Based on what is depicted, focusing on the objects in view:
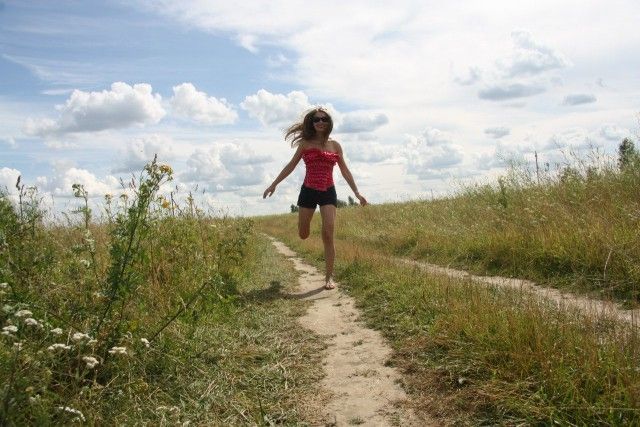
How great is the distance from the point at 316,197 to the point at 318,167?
1.37ft

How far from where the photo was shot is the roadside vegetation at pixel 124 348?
2.42 meters

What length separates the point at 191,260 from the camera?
17.9ft

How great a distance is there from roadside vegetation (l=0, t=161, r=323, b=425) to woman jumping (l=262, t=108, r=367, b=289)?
2.55 metres

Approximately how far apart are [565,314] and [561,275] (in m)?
3.30

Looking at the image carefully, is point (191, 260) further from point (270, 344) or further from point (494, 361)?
point (494, 361)

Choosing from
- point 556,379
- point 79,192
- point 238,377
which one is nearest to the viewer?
point 556,379

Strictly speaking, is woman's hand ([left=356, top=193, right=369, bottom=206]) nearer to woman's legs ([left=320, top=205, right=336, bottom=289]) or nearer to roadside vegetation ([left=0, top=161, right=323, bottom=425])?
woman's legs ([left=320, top=205, right=336, bottom=289])

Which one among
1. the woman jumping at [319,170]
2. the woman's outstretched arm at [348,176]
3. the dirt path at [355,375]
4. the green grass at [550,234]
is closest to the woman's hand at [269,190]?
the woman jumping at [319,170]

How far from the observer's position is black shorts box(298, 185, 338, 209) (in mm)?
6926

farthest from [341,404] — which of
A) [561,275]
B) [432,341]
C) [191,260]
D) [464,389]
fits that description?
[561,275]

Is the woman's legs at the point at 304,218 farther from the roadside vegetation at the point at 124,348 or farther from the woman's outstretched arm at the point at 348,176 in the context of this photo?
the roadside vegetation at the point at 124,348

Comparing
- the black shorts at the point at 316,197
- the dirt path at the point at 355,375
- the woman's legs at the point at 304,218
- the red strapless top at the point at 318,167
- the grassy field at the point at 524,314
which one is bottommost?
the dirt path at the point at 355,375

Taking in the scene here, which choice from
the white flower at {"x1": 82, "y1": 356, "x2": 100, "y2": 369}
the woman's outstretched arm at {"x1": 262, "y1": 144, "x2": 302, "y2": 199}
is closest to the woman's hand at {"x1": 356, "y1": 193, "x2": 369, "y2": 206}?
the woman's outstretched arm at {"x1": 262, "y1": 144, "x2": 302, "y2": 199}

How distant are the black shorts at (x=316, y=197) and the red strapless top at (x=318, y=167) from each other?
6 centimetres
